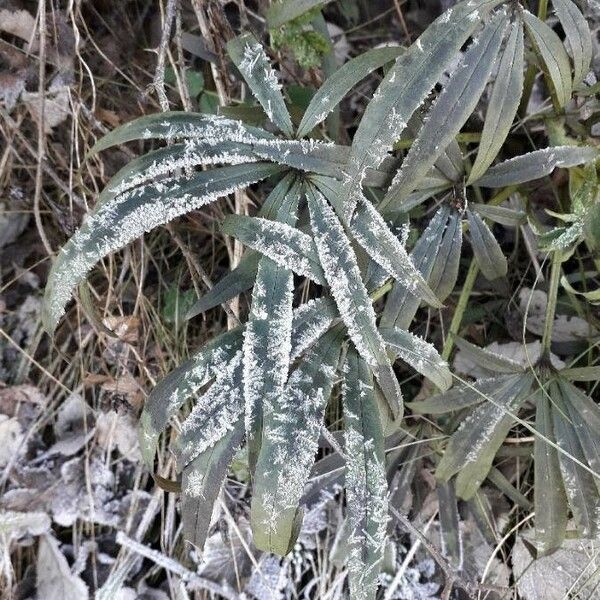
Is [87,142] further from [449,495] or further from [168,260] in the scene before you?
[449,495]

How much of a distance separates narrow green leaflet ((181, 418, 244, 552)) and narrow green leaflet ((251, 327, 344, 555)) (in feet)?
0.17

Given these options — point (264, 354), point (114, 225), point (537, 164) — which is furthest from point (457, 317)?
point (114, 225)

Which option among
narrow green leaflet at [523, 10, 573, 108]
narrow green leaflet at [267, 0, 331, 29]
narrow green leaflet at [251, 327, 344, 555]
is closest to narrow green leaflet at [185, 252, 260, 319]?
narrow green leaflet at [251, 327, 344, 555]

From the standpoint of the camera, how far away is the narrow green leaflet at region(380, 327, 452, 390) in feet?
2.22

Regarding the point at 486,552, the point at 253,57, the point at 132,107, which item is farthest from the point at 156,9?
the point at 486,552

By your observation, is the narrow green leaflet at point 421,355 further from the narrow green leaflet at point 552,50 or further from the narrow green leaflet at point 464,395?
the narrow green leaflet at point 552,50

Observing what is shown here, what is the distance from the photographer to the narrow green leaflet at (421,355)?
0.68 meters

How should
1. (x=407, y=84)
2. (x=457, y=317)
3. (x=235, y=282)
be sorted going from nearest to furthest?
(x=407, y=84)
(x=235, y=282)
(x=457, y=317)

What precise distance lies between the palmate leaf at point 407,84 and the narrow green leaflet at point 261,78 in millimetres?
108

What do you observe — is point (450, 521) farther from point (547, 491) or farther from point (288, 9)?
point (288, 9)

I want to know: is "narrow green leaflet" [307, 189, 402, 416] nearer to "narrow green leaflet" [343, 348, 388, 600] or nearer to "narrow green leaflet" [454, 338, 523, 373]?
"narrow green leaflet" [343, 348, 388, 600]

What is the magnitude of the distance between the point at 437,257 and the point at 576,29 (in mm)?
270

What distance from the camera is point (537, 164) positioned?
0.70m

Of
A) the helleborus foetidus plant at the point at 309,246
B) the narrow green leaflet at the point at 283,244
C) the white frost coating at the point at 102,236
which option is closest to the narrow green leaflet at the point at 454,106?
the helleborus foetidus plant at the point at 309,246
